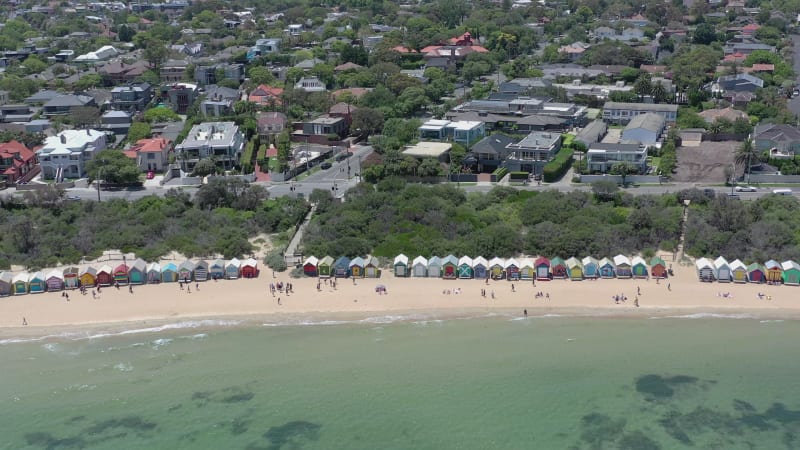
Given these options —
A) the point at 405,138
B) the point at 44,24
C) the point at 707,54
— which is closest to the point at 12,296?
the point at 405,138

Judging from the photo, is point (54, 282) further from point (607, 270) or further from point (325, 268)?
point (607, 270)

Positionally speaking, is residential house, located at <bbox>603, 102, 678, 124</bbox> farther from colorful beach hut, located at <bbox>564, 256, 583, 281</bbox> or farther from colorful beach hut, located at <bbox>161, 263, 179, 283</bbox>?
colorful beach hut, located at <bbox>161, 263, 179, 283</bbox>

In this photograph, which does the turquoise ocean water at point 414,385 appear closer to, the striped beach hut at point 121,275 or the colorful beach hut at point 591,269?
the colorful beach hut at point 591,269

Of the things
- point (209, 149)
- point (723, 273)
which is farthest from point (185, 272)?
point (723, 273)

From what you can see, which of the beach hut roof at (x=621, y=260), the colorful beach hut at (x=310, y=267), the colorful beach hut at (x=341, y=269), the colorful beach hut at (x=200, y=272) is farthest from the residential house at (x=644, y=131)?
→ the colorful beach hut at (x=200, y=272)

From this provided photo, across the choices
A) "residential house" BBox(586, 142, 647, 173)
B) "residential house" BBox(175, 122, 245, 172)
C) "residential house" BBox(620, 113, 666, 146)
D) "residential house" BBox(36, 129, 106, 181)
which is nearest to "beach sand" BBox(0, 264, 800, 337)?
"residential house" BBox(586, 142, 647, 173)

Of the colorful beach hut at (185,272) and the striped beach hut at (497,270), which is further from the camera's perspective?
the colorful beach hut at (185,272)
